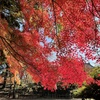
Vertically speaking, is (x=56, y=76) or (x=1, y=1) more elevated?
(x=1, y=1)

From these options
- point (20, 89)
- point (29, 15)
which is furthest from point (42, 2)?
point (20, 89)

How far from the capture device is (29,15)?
40.4ft

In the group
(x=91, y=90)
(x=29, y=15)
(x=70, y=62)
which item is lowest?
(x=91, y=90)

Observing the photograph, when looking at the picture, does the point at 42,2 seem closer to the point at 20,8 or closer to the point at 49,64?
the point at 20,8

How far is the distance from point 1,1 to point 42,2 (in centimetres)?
258

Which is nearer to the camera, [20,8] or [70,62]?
[70,62]

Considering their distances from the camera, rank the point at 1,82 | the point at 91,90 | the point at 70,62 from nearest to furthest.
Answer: the point at 70,62 → the point at 91,90 → the point at 1,82

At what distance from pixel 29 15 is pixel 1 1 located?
1671mm

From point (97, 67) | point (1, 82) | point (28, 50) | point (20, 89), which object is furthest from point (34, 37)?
point (1, 82)

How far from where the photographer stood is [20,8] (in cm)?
1287

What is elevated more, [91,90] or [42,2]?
[42,2]

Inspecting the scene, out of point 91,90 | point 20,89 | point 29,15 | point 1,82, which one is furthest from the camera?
point 1,82

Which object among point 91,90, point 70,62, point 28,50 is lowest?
point 91,90

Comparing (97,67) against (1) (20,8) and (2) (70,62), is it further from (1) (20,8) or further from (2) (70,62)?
(1) (20,8)
